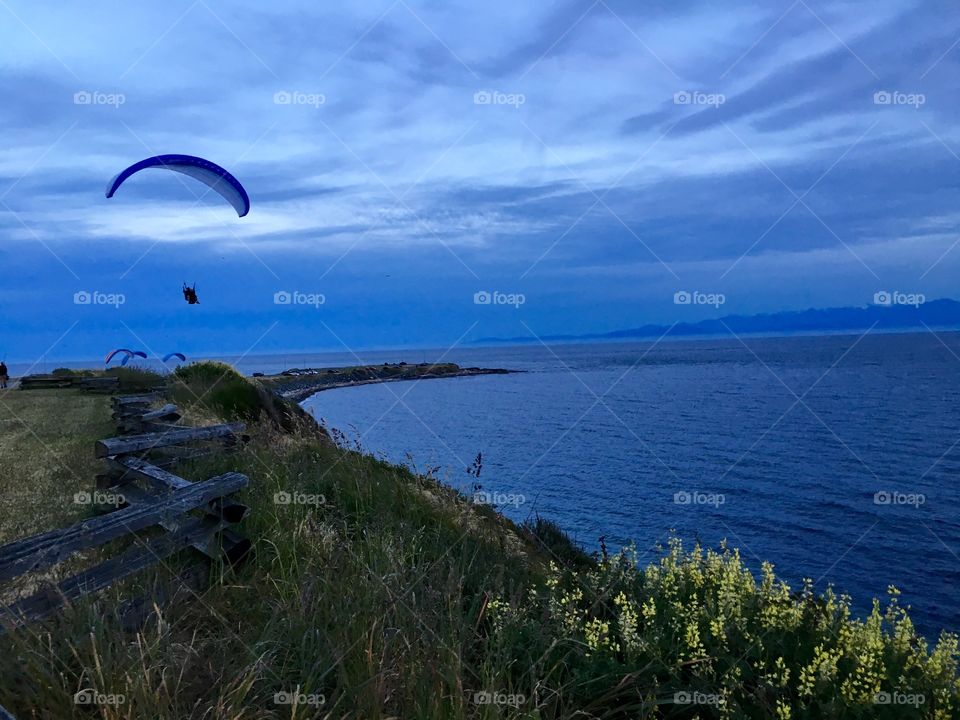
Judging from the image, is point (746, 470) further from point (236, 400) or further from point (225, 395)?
point (225, 395)

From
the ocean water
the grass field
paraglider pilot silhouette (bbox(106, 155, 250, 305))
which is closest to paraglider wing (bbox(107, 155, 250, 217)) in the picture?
paraglider pilot silhouette (bbox(106, 155, 250, 305))

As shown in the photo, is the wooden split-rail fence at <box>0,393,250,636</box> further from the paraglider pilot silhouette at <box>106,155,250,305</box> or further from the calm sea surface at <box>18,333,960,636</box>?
the paraglider pilot silhouette at <box>106,155,250,305</box>

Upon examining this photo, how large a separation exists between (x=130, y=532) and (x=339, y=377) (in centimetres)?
10273

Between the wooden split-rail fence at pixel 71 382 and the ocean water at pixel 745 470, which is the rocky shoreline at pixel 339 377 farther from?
the wooden split-rail fence at pixel 71 382

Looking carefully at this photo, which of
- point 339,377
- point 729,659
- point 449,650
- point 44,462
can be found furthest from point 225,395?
point 339,377

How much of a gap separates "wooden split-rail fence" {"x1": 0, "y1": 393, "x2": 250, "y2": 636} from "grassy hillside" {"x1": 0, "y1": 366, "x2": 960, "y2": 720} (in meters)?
0.20

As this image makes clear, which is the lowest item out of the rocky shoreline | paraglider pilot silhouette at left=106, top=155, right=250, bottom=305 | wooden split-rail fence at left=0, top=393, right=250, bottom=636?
wooden split-rail fence at left=0, top=393, right=250, bottom=636

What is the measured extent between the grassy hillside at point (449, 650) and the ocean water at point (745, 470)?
138cm

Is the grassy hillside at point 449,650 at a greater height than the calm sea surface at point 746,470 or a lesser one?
lesser

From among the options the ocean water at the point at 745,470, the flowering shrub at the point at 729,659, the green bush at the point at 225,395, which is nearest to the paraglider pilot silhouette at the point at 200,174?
the green bush at the point at 225,395

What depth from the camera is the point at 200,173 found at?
53.9 feet

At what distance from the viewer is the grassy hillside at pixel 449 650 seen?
3205mm

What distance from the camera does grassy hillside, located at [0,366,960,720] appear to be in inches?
126

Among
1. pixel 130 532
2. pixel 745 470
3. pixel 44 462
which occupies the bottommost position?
pixel 130 532
